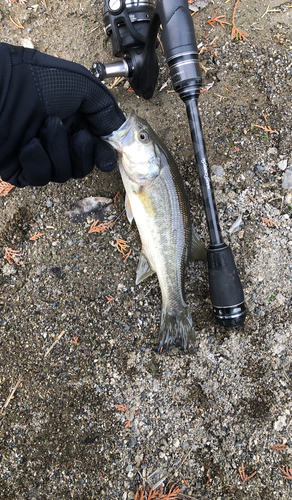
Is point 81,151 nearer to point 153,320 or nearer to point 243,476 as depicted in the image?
point 153,320

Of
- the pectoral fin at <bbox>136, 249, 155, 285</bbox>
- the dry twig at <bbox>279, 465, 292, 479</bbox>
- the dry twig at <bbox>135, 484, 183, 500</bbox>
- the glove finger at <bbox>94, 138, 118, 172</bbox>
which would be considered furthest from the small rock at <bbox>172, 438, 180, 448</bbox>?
the glove finger at <bbox>94, 138, 118, 172</bbox>

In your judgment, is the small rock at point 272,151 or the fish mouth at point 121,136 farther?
the small rock at point 272,151

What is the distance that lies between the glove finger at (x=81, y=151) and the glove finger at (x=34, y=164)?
9.9 inches

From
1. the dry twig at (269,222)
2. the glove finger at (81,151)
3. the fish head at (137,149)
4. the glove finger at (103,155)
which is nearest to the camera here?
the glove finger at (81,151)

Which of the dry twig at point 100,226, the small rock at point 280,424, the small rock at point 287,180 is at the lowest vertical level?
the small rock at point 280,424

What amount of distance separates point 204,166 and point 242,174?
2.69 ft

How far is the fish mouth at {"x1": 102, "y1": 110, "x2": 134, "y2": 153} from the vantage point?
9.42 feet

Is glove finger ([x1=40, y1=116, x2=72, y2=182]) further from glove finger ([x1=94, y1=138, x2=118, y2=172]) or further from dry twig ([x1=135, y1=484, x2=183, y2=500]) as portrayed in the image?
dry twig ([x1=135, y1=484, x2=183, y2=500])

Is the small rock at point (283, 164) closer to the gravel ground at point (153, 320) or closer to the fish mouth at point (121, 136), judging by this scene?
the gravel ground at point (153, 320)

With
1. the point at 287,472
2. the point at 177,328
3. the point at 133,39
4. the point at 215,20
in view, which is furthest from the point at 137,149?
the point at 287,472

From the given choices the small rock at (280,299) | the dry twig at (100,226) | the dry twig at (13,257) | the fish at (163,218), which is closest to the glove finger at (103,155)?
the fish at (163,218)

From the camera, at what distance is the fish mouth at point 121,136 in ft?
9.42

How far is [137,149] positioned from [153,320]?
1.75m

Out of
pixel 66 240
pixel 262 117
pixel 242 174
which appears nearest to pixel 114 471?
pixel 66 240
